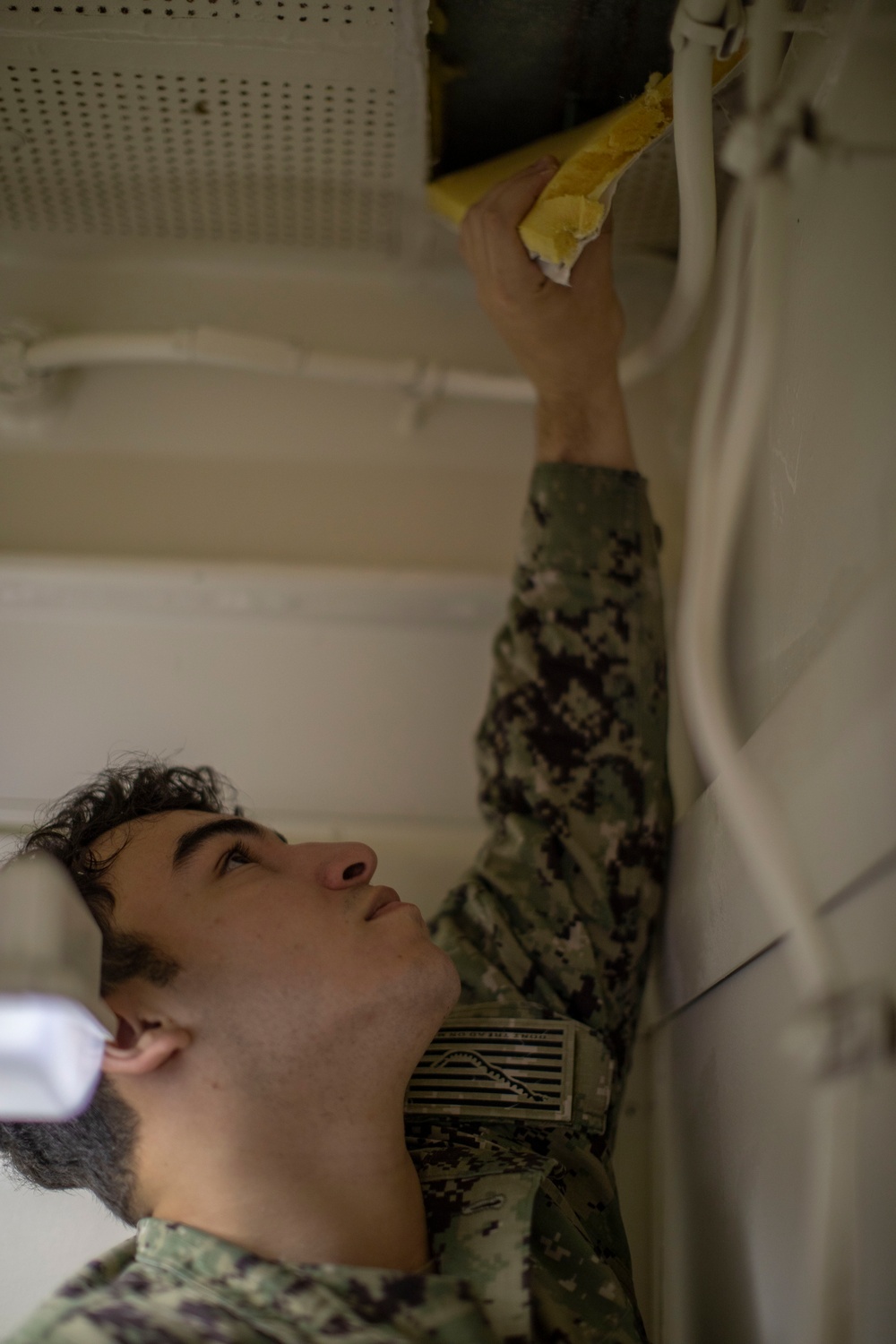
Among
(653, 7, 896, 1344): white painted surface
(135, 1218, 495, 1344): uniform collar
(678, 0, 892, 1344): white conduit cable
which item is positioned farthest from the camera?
(135, 1218, 495, 1344): uniform collar

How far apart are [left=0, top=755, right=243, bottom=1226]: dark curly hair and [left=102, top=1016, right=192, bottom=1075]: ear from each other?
0.12 ft

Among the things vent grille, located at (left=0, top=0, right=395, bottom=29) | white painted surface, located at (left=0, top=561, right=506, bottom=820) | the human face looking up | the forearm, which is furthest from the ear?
vent grille, located at (left=0, top=0, right=395, bottom=29)

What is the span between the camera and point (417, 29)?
0.96 meters

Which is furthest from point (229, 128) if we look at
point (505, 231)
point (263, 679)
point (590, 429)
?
point (263, 679)

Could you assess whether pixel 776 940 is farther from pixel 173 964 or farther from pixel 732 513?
pixel 173 964

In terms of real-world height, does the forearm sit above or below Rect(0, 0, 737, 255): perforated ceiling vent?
below

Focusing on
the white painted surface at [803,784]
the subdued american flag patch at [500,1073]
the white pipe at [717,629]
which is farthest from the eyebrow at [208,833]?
the white pipe at [717,629]

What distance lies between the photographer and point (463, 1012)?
102 centimetres

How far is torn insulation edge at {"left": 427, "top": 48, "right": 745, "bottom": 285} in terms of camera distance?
0.90 m

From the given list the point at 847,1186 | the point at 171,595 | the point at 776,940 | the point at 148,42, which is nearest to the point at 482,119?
the point at 148,42

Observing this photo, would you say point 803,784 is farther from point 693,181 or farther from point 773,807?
point 693,181

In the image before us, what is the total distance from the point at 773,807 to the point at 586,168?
0.68 m

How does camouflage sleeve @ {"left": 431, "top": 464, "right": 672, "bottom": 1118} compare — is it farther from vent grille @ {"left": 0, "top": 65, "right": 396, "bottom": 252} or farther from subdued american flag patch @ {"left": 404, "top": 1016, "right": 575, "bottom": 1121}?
vent grille @ {"left": 0, "top": 65, "right": 396, "bottom": 252}

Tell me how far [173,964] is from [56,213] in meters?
0.98
